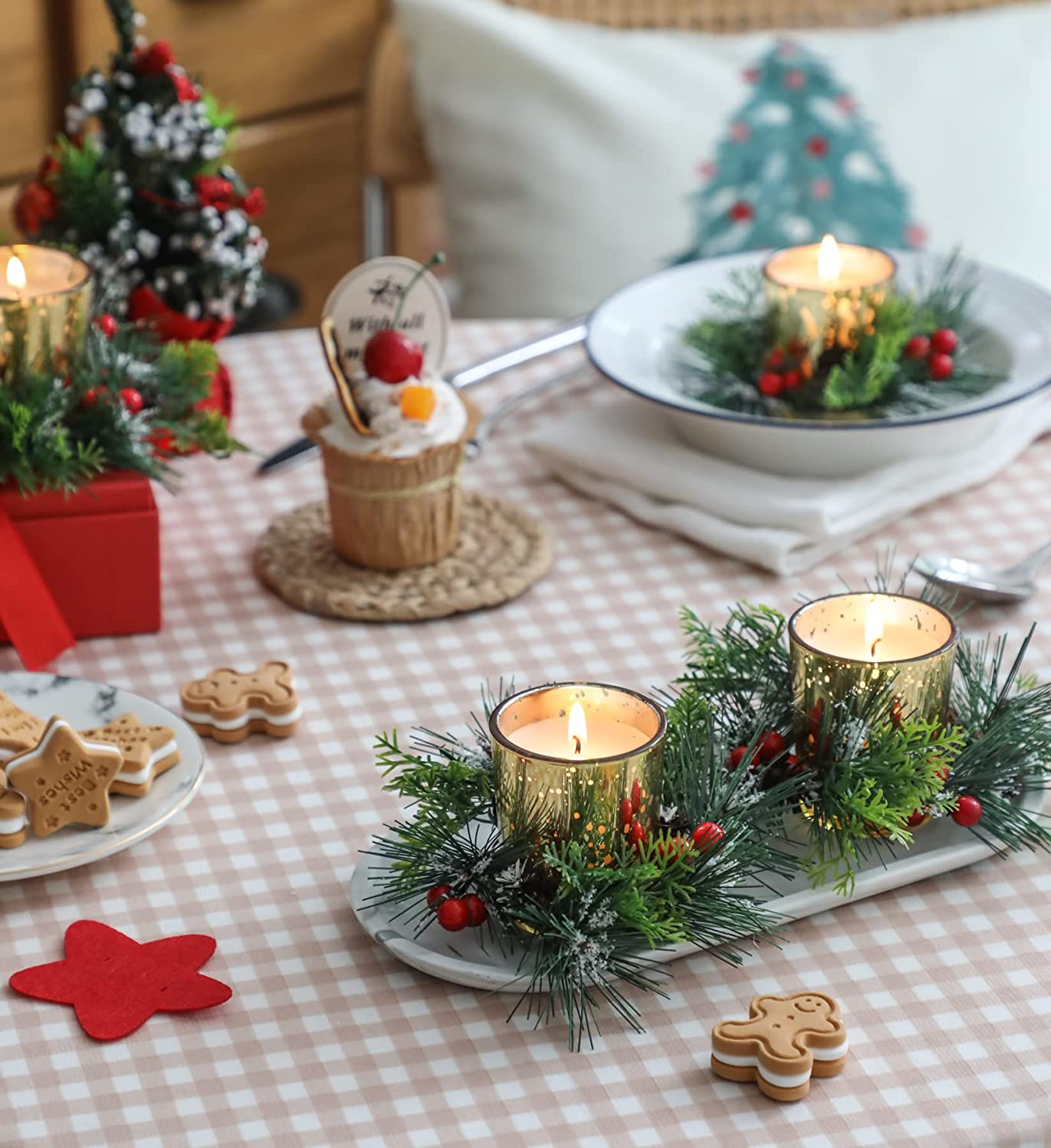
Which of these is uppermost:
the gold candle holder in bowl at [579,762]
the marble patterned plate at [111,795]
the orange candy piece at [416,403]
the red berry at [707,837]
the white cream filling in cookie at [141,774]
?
the gold candle holder in bowl at [579,762]

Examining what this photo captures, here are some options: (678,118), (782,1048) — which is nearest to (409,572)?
(782,1048)

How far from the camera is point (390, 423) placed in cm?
111

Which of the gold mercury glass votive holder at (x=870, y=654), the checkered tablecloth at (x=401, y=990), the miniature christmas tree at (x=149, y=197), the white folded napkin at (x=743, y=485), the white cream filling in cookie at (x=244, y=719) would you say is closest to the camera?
the checkered tablecloth at (x=401, y=990)

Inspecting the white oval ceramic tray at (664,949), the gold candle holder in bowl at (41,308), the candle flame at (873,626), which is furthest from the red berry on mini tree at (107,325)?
the candle flame at (873,626)

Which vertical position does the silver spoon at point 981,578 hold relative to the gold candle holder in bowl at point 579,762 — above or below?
below

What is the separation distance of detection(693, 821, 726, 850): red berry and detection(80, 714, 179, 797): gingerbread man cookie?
300 millimetres

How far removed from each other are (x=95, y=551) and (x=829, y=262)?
577 mm

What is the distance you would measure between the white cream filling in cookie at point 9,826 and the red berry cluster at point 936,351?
0.74 meters

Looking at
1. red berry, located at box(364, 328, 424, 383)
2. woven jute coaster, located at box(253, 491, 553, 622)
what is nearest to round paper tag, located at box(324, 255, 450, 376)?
red berry, located at box(364, 328, 424, 383)

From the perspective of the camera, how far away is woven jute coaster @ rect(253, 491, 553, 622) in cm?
112

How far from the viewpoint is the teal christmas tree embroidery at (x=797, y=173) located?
1.95 metres

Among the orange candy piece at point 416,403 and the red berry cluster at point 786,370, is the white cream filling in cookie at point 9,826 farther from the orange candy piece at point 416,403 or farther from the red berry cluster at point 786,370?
the red berry cluster at point 786,370

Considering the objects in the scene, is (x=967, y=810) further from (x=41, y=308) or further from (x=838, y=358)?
(x=41, y=308)

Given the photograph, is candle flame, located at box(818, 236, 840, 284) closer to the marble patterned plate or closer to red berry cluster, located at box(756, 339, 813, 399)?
red berry cluster, located at box(756, 339, 813, 399)
